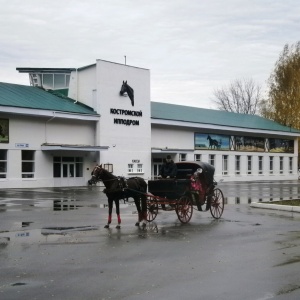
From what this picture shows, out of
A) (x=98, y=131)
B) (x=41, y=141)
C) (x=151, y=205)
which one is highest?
(x=98, y=131)

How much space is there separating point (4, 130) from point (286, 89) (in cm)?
4530

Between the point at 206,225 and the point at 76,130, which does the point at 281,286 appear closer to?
the point at 206,225

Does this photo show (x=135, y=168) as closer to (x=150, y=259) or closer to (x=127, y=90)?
(x=127, y=90)

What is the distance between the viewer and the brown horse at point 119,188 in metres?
14.0

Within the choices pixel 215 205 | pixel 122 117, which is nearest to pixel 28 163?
pixel 122 117

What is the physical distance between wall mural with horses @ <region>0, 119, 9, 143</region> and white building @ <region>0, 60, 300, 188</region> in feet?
0.24

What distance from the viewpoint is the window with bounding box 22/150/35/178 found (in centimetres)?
3963

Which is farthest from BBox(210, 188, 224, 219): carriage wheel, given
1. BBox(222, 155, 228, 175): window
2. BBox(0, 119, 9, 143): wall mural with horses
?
BBox(222, 155, 228, 175): window

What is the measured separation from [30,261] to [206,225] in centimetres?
687

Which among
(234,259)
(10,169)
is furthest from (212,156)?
(234,259)

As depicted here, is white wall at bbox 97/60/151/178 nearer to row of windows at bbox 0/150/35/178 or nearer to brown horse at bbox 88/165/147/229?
row of windows at bbox 0/150/35/178

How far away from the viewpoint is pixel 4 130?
38.2m

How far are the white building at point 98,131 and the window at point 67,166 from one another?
3.2 inches

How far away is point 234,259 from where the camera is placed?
949cm
